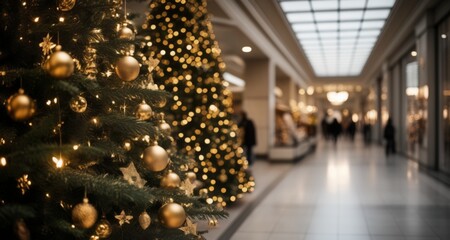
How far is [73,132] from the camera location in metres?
2.03

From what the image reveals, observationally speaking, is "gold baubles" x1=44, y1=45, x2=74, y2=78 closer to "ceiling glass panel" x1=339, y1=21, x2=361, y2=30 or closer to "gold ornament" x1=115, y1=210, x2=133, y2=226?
"gold ornament" x1=115, y1=210, x2=133, y2=226

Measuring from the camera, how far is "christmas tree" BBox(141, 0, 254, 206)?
5805mm

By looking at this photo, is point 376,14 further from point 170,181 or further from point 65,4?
point 65,4

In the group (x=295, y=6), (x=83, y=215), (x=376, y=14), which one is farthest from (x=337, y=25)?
(x=83, y=215)

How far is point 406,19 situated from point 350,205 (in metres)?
7.16

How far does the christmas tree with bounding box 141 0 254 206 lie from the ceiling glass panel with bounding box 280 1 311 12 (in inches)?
190

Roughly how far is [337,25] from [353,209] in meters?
8.20

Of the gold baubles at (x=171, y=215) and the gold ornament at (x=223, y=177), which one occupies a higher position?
the gold baubles at (x=171, y=215)

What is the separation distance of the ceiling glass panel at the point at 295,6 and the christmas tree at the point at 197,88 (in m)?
4.84

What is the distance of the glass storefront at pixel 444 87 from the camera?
9562 millimetres

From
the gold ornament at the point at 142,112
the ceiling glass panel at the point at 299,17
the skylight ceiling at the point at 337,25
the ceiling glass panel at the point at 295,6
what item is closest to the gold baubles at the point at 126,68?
the gold ornament at the point at 142,112

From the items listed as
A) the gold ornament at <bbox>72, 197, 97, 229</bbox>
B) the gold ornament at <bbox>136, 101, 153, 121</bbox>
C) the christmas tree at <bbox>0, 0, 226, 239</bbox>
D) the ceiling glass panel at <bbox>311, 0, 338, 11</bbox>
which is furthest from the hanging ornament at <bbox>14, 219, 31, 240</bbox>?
the ceiling glass panel at <bbox>311, 0, 338, 11</bbox>

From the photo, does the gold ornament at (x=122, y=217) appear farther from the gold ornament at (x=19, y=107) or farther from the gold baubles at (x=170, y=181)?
the gold ornament at (x=19, y=107)

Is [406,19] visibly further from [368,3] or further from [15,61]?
[15,61]
